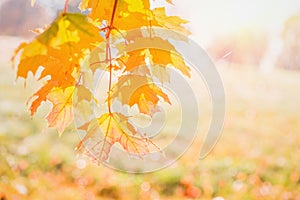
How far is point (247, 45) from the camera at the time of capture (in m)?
2.30

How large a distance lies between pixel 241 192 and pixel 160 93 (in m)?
1.65

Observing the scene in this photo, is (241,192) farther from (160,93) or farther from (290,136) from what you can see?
(160,93)

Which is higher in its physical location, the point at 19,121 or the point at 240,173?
the point at 19,121

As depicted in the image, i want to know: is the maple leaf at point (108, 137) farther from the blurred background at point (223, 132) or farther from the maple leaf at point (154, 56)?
the blurred background at point (223, 132)

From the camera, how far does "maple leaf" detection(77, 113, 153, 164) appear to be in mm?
444

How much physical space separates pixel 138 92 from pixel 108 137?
57 mm

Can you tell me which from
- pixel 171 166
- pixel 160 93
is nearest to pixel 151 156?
pixel 171 166

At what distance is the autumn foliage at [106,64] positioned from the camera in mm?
336

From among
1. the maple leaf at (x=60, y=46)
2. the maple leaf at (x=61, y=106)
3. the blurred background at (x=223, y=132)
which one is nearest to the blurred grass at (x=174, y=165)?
the blurred background at (x=223, y=132)

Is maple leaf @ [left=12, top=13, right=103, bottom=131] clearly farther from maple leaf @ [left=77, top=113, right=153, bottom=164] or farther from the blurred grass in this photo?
the blurred grass

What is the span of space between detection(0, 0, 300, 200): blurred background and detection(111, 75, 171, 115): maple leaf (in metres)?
1.38

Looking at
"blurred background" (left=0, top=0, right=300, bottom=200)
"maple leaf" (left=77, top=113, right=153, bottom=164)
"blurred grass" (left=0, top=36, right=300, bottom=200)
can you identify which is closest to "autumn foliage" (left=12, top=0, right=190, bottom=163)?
"maple leaf" (left=77, top=113, right=153, bottom=164)

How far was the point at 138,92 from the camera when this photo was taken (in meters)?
0.44

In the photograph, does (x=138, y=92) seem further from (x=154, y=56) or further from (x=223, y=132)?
(x=223, y=132)
